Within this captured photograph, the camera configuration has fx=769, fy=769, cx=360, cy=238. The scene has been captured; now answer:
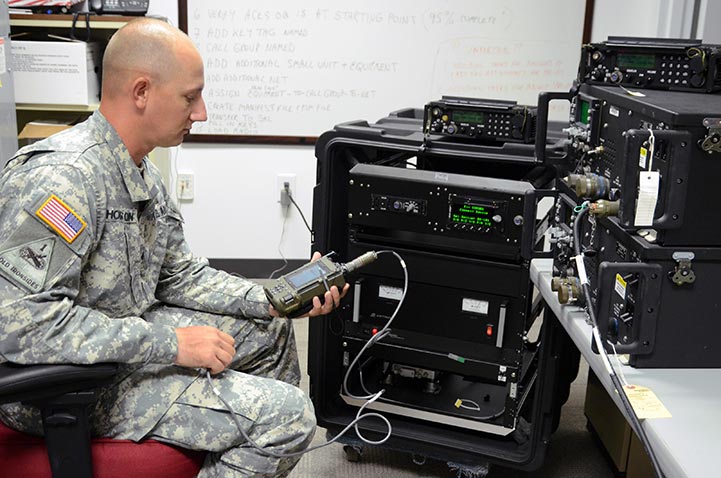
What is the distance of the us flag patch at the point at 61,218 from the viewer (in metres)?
1.30

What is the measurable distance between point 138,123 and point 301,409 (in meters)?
0.64

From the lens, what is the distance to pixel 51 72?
2.88 meters

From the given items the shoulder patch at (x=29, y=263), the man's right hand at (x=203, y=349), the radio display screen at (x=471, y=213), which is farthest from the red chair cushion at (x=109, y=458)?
the radio display screen at (x=471, y=213)

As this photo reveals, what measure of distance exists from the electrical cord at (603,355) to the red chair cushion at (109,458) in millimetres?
760

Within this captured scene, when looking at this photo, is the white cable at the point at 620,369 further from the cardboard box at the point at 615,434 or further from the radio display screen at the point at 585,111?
the cardboard box at the point at 615,434

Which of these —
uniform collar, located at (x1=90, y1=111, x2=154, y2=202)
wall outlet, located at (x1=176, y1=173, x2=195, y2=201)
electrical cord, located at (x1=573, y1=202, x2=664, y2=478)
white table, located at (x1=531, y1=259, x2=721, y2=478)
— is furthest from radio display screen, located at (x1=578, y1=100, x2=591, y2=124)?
wall outlet, located at (x1=176, y1=173, x2=195, y2=201)

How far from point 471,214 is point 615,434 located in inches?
32.0

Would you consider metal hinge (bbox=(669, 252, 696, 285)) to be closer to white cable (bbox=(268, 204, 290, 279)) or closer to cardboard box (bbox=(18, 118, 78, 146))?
cardboard box (bbox=(18, 118, 78, 146))

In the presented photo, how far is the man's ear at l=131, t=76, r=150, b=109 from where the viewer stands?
1.46m

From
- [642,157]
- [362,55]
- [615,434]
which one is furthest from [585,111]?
[362,55]

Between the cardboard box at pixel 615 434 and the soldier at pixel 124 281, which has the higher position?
the soldier at pixel 124 281

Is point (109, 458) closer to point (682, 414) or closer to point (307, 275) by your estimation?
point (307, 275)

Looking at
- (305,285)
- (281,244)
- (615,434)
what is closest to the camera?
(305,285)

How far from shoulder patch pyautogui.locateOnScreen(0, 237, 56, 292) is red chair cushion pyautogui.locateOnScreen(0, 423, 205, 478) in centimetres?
29
